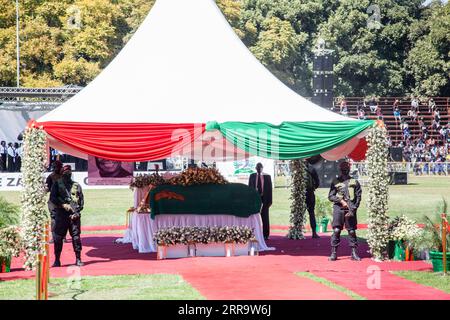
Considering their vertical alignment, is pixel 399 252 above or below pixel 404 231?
below

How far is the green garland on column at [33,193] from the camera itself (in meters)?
18.0

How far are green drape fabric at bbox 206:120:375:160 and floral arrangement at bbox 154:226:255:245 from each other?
5.79ft

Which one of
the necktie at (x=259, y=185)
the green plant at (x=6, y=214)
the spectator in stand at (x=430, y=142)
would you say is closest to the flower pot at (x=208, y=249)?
the necktie at (x=259, y=185)

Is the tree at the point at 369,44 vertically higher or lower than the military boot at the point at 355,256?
higher

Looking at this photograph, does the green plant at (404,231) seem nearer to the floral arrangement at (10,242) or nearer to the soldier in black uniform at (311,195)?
the soldier in black uniform at (311,195)

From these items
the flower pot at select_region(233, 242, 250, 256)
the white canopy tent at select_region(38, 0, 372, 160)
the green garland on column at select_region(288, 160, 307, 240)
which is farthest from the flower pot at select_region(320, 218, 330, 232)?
the flower pot at select_region(233, 242, 250, 256)

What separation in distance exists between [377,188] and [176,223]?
4.16 m

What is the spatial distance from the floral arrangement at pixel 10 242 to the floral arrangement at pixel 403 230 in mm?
7320

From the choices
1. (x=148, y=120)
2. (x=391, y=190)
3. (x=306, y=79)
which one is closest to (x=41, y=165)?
(x=148, y=120)

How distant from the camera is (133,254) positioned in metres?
20.0

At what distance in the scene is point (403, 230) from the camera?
751 inches

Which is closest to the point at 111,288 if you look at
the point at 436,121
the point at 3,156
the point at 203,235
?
the point at 203,235

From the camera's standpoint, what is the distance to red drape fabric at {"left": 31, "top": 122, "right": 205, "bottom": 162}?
18.6 meters

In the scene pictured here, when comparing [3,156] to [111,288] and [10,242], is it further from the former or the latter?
[111,288]
